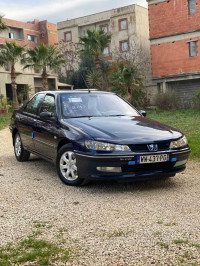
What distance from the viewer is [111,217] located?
169 inches

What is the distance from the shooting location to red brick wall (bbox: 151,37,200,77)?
103 ft

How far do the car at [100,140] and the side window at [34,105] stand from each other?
12 cm

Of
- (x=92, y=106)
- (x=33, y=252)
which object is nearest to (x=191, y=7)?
(x=92, y=106)

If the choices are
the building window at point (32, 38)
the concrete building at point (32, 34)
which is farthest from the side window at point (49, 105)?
the building window at point (32, 38)

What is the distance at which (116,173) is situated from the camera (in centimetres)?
525

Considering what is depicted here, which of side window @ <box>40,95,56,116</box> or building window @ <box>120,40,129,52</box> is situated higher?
building window @ <box>120,40,129,52</box>

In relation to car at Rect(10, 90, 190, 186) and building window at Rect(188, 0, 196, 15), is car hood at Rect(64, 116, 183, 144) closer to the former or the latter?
car at Rect(10, 90, 190, 186)

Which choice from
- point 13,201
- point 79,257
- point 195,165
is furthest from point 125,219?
point 195,165

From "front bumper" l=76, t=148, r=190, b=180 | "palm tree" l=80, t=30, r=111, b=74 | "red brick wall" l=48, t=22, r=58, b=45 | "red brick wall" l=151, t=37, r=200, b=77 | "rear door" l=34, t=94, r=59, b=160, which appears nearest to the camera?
"front bumper" l=76, t=148, r=190, b=180

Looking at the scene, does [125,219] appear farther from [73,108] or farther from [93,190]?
[73,108]

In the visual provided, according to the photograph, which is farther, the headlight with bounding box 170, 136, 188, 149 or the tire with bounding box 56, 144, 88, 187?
the tire with bounding box 56, 144, 88, 187

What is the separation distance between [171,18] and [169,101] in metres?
8.09

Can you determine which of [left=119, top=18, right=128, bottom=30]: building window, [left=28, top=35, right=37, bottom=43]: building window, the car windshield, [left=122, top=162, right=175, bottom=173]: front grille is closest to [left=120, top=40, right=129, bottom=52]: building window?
[left=119, top=18, right=128, bottom=30]: building window

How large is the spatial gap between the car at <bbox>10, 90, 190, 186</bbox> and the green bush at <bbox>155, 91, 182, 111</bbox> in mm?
21593
